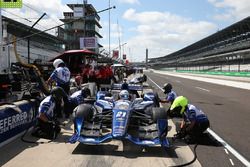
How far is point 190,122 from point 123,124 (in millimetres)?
1742

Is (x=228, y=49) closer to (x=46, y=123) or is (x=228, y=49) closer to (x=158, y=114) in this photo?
(x=158, y=114)

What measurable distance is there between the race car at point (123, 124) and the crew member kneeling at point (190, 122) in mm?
543

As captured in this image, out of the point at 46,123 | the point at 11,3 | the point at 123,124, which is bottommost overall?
the point at 46,123

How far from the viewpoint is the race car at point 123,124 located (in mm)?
7227

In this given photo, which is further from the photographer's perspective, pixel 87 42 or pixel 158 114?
pixel 87 42

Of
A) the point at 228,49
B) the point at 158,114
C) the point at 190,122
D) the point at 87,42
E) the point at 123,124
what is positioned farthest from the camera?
the point at 228,49

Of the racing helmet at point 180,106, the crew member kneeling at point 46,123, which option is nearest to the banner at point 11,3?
the crew member kneeling at point 46,123

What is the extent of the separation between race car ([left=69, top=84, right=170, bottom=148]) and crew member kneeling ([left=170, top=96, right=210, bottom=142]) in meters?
0.54

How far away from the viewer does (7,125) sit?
7.73m

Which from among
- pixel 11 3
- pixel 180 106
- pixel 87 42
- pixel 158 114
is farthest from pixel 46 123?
pixel 87 42

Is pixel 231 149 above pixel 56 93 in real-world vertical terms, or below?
below

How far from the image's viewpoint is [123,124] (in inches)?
292

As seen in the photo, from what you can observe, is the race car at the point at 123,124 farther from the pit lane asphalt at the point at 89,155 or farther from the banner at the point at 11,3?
the banner at the point at 11,3

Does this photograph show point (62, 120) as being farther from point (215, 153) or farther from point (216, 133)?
point (215, 153)
